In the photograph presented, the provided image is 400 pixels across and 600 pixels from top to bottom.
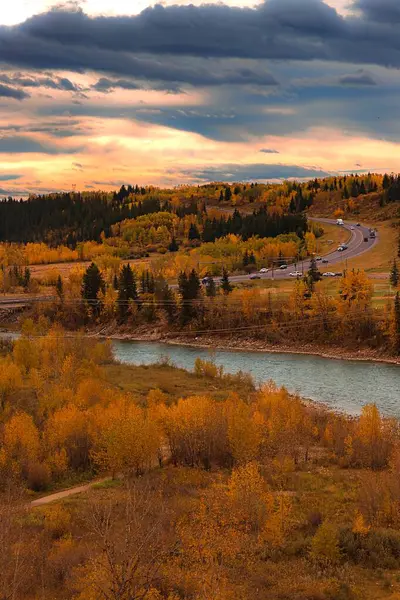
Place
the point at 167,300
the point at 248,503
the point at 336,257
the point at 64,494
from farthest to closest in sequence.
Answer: the point at 336,257 → the point at 167,300 → the point at 64,494 → the point at 248,503

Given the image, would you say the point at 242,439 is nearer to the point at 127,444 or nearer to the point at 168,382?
the point at 127,444

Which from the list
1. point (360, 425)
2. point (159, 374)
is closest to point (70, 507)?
point (360, 425)

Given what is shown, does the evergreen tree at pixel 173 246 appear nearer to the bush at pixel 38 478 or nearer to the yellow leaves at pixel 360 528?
the bush at pixel 38 478

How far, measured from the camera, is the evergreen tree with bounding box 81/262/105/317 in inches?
4208

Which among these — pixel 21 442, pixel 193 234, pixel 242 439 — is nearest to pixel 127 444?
pixel 21 442

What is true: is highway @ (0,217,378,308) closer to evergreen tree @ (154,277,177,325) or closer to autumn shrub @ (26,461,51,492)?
evergreen tree @ (154,277,177,325)

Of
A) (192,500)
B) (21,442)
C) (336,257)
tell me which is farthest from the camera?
(336,257)

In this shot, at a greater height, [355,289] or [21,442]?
[355,289]

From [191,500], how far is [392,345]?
182 feet

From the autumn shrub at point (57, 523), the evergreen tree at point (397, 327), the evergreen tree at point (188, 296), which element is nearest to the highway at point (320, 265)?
the evergreen tree at point (188, 296)

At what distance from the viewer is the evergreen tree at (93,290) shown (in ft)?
351

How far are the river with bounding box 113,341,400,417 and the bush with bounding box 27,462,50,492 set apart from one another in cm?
2734

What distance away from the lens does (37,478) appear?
29.6 m

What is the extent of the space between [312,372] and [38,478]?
142 ft
